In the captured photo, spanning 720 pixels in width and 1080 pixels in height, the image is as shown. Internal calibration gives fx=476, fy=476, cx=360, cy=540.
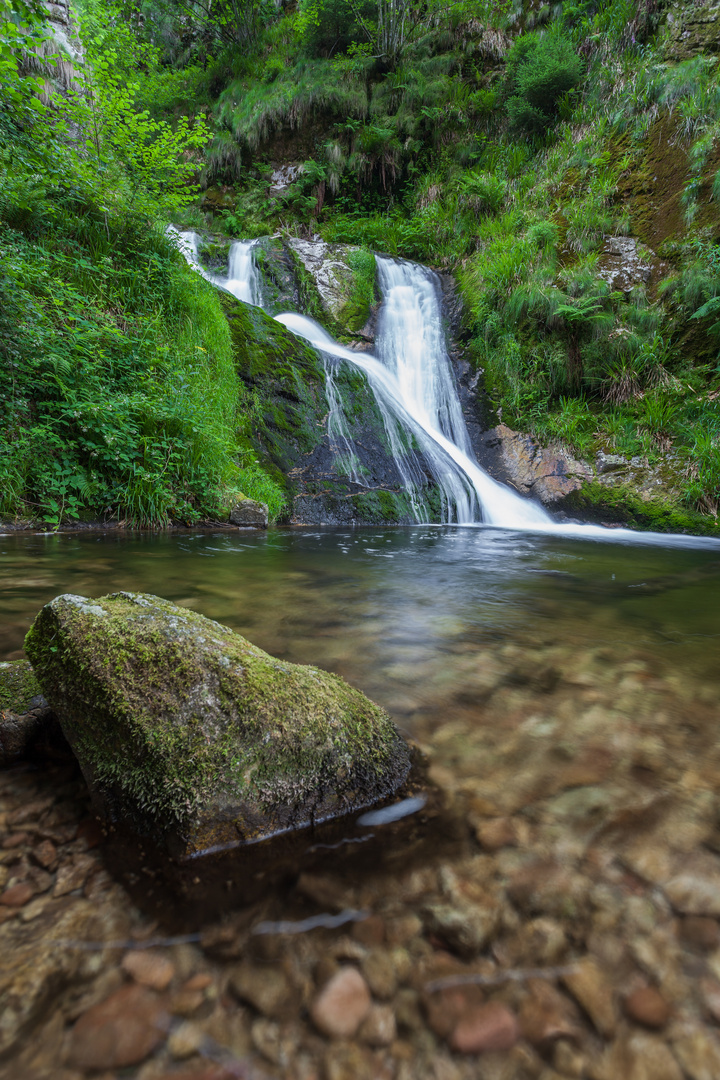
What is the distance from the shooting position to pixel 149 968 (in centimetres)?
79

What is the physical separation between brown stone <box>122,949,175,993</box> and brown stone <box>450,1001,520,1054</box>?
1.50ft

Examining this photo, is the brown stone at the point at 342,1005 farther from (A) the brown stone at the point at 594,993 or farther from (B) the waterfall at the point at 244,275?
(B) the waterfall at the point at 244,275

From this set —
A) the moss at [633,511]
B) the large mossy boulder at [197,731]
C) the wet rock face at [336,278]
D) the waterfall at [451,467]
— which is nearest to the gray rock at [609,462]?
the moss at [633,511]

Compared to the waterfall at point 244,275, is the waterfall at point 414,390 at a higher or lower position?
lower

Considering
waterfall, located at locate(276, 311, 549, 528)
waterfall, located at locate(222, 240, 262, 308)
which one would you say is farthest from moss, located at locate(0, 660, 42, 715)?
waterfall, located at locate(222, 240, 262, 308)

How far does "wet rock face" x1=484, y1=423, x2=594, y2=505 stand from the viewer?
8188 millimetres

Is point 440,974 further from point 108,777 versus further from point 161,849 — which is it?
point 108,777

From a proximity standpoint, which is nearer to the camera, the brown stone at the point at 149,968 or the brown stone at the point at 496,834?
the brown stone at the point at 149,968

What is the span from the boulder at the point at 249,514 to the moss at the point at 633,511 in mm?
5073

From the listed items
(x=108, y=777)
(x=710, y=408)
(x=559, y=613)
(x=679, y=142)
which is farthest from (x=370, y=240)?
(x=108, y=777)

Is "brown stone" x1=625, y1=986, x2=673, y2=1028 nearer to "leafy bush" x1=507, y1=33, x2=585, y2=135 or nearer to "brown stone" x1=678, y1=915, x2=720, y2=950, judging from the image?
"brown stone" x1=678, y1=915, x2=720, y2=950

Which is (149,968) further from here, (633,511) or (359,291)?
(359,291)

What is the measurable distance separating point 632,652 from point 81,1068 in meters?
2.30

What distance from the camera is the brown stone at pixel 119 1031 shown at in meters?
0.66
